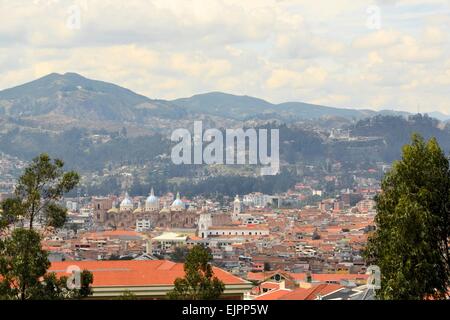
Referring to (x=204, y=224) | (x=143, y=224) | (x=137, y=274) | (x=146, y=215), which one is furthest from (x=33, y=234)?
(x=146, y=215)

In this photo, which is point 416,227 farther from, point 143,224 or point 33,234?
point 143,224

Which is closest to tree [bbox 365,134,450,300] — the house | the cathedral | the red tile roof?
the house

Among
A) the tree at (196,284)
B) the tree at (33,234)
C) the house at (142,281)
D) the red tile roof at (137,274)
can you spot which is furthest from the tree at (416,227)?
the red tile roof at (137,274)

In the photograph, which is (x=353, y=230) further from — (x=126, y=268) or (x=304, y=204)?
(x=126, y=268)

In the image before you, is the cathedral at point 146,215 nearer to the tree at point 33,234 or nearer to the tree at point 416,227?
the tree at point 33,234

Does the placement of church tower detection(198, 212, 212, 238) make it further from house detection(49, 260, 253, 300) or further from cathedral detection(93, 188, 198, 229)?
house detection(49, 260, 253, 300)

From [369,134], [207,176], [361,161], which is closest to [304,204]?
[207,176]
